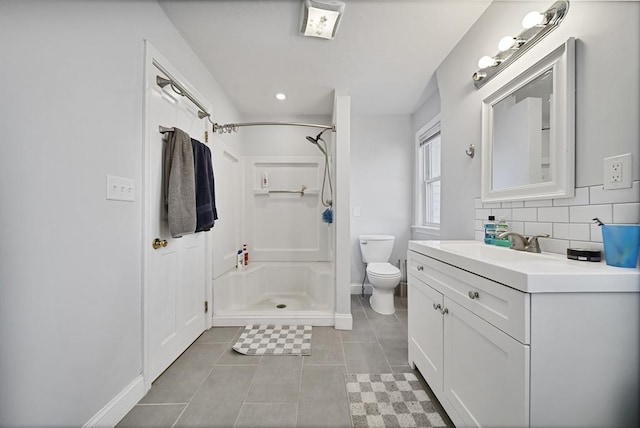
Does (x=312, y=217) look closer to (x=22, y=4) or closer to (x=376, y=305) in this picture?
(x=376, y=305)

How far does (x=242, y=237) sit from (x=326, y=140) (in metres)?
1.59

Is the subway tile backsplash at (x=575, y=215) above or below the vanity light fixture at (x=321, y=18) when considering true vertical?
below

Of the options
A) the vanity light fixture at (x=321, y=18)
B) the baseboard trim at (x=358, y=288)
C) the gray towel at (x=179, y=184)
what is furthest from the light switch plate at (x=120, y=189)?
the baseboard trim at (x=358, y=288)

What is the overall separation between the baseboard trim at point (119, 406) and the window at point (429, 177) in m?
2.81

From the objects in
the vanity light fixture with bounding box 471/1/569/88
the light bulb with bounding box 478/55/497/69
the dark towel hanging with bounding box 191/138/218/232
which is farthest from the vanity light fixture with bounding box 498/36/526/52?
the dark towel hanging with bounding box 191/138/218/232

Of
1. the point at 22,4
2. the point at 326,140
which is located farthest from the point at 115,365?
the point at 326,140

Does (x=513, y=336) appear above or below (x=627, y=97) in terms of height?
below

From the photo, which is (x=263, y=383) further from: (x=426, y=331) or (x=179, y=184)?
(x=179, y=184)

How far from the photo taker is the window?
9.20ft

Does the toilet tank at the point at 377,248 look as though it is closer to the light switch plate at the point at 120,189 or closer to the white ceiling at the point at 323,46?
the white ceiling at the point at 323,46

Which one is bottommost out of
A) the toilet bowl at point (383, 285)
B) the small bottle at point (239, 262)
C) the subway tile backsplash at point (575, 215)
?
the toilet bowl at point (383, 285)

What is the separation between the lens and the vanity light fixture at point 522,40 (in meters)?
1.10

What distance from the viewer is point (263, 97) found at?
259cm

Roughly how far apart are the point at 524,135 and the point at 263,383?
203 cm
